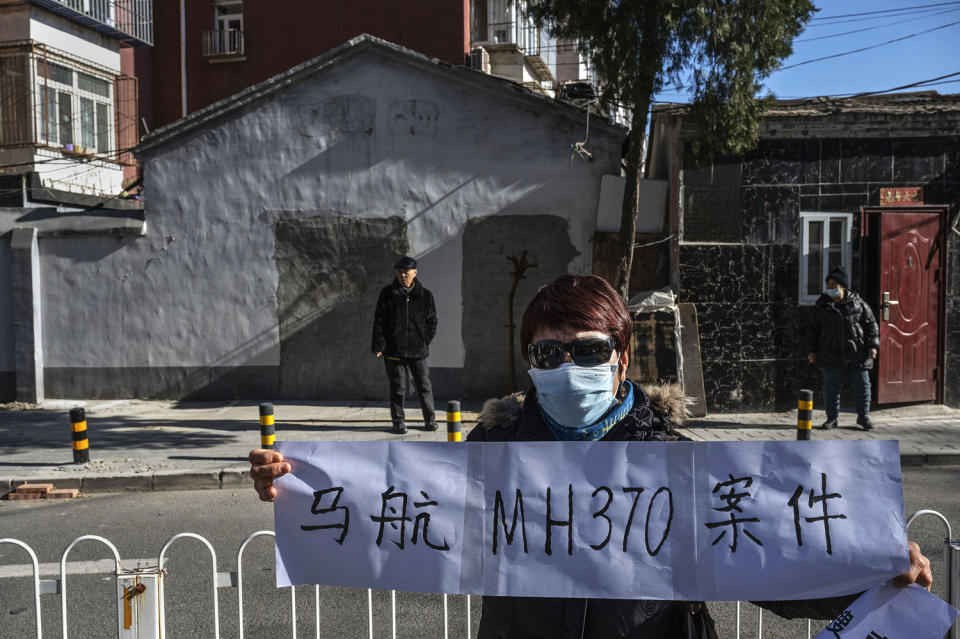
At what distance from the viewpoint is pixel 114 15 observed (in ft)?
76.5

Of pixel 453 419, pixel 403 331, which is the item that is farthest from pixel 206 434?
pixel 453 419

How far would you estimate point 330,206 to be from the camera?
13250 millimetres

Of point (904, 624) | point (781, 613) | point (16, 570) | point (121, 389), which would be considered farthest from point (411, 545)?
point (121, 389)

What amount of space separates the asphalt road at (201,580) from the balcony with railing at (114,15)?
16.4 m

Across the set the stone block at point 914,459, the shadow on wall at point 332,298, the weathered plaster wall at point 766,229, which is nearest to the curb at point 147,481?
the shadow on wall at point 332,298

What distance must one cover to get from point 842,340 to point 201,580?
8264 mm

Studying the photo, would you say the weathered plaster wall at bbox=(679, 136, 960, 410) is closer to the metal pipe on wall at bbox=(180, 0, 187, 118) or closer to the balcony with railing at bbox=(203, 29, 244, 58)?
the balcony with railing at bbox=(203, 29, 244, 58)

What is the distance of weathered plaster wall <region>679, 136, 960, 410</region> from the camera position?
11789 millimetres

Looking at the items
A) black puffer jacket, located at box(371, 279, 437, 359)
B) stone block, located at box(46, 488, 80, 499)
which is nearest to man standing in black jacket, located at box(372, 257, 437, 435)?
black puffer jacket, located at box(371, 279, 437, 359)

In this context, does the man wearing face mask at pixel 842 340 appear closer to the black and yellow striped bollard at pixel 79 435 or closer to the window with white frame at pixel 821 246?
the window with white frame at pixel 821 246

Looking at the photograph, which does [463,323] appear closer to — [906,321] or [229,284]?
[229,284]

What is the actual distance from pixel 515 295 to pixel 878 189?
18.5ft

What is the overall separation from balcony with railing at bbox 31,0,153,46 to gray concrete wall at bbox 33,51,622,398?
9549 millimetres

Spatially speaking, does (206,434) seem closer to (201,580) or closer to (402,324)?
(402,324)
